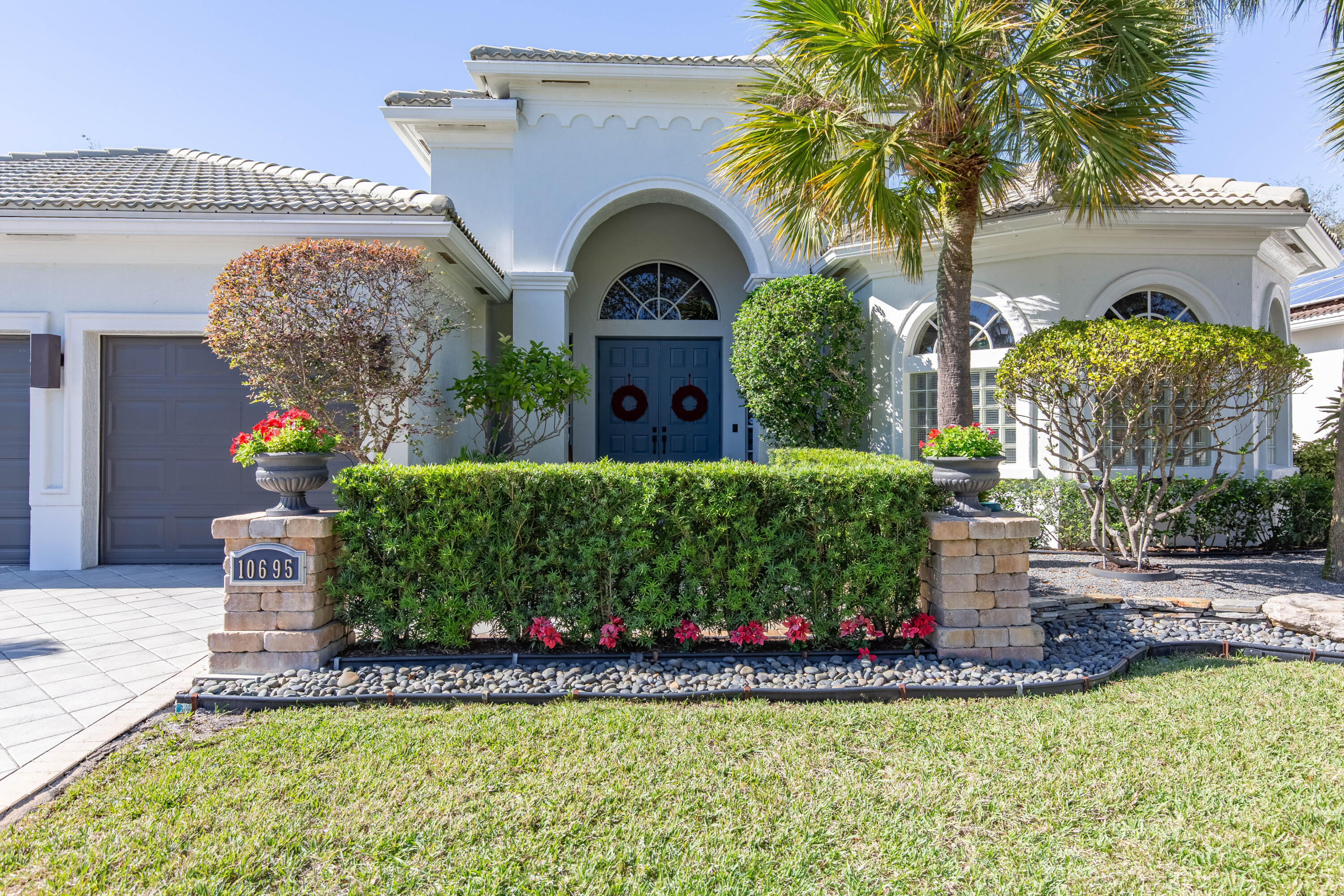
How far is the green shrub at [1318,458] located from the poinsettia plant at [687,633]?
949cm

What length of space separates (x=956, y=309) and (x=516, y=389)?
188 inches

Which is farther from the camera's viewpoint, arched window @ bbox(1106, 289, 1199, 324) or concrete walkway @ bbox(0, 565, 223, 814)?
arched window @ bbox(1106, 289, 1199, 324)

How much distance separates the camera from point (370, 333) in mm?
5676

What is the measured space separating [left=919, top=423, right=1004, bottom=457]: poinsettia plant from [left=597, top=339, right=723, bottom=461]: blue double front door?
7.11 metres

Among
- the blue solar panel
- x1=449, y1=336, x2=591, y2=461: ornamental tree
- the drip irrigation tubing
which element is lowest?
the drip irrigation tubing

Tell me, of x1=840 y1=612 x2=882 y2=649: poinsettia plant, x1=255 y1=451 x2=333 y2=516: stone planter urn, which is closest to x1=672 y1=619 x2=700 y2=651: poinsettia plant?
x1=840 y1=612 x2=882 y2=649: poinsettia plant

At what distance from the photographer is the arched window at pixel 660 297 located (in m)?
11.8

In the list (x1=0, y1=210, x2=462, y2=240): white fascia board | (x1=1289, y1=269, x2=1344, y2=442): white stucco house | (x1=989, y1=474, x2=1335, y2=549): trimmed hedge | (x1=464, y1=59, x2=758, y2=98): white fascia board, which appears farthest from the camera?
(x1=1289, y1=269, x2=1344, y2=442): white stucco house

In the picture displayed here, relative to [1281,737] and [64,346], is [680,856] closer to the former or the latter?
[1281,737]

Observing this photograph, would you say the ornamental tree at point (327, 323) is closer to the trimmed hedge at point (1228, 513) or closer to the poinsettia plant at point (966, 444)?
the poinsettia plant at point (966, 444)

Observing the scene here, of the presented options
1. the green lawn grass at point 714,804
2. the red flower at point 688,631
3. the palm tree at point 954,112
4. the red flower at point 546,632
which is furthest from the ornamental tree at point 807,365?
the green lawn grass at point 714,804

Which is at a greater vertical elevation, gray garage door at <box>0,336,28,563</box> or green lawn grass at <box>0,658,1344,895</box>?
gray garage door at <box>0,336,28,563</box>

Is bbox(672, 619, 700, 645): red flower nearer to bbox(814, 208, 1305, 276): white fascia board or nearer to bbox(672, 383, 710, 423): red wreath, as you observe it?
bbox(814, 208, 1305, 276): white fascia board

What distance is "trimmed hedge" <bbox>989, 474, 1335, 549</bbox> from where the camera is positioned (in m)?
7.65
